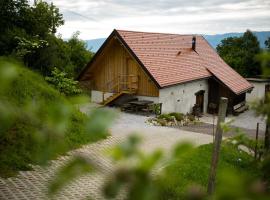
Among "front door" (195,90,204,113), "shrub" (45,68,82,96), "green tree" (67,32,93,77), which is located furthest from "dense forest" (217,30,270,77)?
"shrub" (45,68,82,96)

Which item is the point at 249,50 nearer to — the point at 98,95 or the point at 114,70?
the point at 114,70

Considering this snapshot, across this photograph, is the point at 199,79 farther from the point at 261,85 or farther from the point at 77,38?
the point at 77,38

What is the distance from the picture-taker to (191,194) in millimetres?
1014

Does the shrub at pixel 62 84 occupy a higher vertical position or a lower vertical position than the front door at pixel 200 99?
higher

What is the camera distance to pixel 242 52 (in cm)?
4119

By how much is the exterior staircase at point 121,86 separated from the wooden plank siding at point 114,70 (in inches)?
8.0

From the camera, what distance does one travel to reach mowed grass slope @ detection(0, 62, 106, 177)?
3.16 feet

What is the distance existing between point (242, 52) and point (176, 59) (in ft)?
55.2

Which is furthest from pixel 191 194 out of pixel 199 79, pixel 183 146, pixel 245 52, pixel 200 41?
pixel 245 52

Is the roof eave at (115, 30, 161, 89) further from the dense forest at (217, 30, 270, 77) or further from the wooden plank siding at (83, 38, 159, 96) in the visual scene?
the dense forest at (217, 30, 270, 77)

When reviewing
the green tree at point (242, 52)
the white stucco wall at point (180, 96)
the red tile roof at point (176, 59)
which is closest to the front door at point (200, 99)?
the white stucco wall at point (180, 96)

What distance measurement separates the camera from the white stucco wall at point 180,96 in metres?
23.6

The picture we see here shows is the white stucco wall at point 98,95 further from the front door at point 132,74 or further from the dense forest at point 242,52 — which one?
the dense forest at point 242,52

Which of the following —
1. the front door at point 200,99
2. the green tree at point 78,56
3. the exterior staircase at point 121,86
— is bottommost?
the front door at point 200,99
